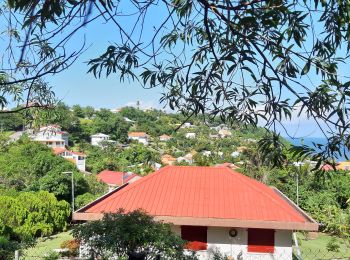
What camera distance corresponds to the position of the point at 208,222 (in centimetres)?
725

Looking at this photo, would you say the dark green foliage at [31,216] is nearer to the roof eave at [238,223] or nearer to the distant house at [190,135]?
the roof eave at [238,223]

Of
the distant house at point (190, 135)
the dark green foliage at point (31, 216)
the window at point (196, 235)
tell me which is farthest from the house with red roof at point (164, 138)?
the window at point (196, 235)

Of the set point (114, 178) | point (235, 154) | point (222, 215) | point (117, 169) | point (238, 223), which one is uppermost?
point (235, 154)

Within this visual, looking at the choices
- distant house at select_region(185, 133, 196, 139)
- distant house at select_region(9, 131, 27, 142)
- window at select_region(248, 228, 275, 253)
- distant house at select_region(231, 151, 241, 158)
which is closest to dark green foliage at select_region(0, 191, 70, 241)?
window at select_region(248, 228, 275, 253)

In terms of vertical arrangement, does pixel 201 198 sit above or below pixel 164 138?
below

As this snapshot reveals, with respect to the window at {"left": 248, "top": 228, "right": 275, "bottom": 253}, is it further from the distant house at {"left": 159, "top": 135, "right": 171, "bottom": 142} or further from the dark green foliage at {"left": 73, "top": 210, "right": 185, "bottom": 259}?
the distant house at {"left": 159, "top": 135, "right": 171, "bottom": 142}

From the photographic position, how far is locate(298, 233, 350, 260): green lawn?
9759 mm

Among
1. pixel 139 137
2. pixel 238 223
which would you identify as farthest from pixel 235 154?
pixel 238 223

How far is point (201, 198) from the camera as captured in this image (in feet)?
26.9

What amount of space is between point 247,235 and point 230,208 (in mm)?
613

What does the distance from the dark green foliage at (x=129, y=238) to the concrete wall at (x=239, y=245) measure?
355 centimetres

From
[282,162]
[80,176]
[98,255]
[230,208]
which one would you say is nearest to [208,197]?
[230,208]

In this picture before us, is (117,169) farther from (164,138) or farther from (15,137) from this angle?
(164,138)

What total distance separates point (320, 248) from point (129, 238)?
30.5 feet
